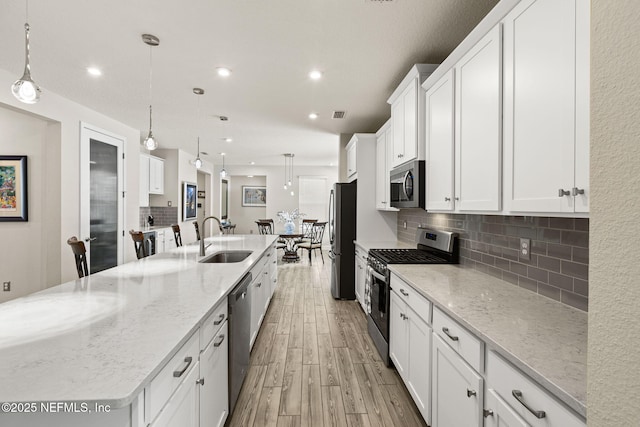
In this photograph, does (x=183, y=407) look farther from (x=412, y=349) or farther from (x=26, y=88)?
(x=26, y=88)

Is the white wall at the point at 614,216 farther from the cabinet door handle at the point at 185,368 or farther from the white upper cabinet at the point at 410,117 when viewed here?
the white upper cabinet at the point at 410,117

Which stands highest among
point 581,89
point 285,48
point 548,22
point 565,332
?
point 285,48

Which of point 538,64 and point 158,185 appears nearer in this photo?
point 538,64

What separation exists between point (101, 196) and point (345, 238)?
11.4 feet

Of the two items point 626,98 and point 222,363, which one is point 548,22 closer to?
point 626,98

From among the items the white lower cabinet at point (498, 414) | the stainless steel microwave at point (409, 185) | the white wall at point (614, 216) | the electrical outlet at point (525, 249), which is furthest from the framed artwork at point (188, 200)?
the white wall at point (614, 216)

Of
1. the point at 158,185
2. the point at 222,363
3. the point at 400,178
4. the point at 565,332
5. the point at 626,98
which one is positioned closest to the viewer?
the point at 626,98

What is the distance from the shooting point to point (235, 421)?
6.43 feet

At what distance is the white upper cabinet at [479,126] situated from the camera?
1.57 meters

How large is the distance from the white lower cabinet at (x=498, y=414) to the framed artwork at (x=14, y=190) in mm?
4765

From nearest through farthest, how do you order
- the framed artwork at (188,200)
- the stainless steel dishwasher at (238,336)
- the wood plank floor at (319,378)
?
1. the stainless steel dishwasher at (238,336)
2. the wood plank floor at (319,378)
3. the framed artwork at (188,200)

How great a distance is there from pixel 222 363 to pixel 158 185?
5.94 meters

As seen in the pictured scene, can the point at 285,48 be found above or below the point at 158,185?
above

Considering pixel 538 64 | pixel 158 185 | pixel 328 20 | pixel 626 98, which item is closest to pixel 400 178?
pixel 328 20
